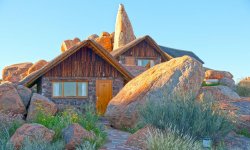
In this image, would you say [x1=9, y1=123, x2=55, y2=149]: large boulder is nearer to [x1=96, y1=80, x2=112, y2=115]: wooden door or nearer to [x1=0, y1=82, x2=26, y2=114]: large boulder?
[x1=0, y1=82, x2=26, y2=114]: large boulder

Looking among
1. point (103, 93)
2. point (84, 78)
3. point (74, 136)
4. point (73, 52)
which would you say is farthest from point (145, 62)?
point (74, 136)

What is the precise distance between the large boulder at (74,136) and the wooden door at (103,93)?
1298cm

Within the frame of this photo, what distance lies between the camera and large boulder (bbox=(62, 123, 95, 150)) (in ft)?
27.2

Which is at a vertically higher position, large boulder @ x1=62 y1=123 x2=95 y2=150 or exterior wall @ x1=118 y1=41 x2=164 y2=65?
exterior wall @ x1=118 y1=41 x2=164 y2=65

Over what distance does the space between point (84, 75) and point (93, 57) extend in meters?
1.30

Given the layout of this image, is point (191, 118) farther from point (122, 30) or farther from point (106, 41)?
point (106, 41)

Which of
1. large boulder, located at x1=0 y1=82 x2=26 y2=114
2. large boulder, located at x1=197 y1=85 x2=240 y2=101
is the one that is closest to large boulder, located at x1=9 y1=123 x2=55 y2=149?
large boulder, located at x1=197 y1=85 x2=240 y2=101

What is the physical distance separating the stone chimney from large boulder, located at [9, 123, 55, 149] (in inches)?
1226

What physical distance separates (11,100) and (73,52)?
5444 mm

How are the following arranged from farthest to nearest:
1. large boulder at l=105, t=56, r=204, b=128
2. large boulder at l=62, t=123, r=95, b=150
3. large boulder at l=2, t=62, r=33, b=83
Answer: large boulder at l=2, t=62, r=33, b=83, large boulder at l=105, t=56, r=204, b=128, large boulder at l=62, t=123, r=95, b=150

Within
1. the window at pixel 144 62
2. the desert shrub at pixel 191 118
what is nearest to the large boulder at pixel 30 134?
the desert shrub at pixel 191 118

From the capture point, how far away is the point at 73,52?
845 inches

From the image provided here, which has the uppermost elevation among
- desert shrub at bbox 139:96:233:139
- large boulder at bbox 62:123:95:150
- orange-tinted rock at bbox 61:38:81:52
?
orange-tinted rock at bbox 61:38:81:52

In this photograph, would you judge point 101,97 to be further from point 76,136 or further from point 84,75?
point 76,136
